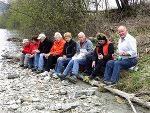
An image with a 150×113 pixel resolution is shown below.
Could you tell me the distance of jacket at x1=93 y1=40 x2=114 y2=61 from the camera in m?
11.4

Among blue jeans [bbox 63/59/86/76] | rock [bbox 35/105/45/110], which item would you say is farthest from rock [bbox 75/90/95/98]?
blue jeans [bbox 63/59/86/76]

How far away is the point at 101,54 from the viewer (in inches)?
454

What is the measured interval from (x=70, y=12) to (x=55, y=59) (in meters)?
8.33

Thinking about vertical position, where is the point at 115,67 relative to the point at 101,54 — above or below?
below

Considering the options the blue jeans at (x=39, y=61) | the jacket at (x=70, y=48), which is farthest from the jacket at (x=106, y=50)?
the blue jeans at (x=39, y=61)

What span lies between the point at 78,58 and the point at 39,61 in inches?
83.7

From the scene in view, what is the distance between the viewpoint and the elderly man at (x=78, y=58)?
12.0 m

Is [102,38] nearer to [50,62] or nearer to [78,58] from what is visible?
[78,58]

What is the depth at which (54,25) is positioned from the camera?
22359 mm

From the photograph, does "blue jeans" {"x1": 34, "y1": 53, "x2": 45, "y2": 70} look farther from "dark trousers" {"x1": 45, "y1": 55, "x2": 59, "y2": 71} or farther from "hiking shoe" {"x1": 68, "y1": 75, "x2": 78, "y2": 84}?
"hiking shoe" {"x1": 68, "y1": 75, "x2": 78, "y2": 84}

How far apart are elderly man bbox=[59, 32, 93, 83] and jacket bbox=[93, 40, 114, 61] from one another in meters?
0.60

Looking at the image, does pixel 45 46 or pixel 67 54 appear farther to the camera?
pixel 45 46

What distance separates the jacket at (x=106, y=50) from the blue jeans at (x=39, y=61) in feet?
8.61

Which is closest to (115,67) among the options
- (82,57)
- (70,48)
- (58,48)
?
(82,57)
